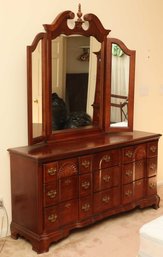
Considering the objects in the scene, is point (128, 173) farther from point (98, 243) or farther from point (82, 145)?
point (98, 243)

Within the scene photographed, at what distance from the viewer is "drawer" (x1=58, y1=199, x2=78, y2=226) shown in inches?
115

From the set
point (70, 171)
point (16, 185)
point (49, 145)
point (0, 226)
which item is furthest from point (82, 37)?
point (0, 226)

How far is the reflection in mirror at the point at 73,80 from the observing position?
10.5 feet

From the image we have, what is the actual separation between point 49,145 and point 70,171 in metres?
0.34

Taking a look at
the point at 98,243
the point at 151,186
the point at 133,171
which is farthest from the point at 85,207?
the point at 151,186

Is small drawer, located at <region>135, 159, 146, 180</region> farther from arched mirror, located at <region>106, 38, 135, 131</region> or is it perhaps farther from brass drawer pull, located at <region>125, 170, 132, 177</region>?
arched mirror, located at <region>106, 38, 135, 131</region>

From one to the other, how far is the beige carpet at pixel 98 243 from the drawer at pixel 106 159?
1.87 ft

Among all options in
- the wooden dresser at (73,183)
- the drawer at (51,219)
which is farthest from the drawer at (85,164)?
the drawer at (51,219)

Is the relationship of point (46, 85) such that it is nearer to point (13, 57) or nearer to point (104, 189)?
point (13, 57)

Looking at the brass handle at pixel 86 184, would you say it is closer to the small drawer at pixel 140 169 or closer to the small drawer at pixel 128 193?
the small drawer at pixel 128 193

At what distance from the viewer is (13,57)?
9.81 ft

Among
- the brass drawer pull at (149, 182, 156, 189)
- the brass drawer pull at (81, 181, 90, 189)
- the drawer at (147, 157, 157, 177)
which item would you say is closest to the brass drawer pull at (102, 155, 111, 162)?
the brass drawer pull at (81, 181, 90, 189)

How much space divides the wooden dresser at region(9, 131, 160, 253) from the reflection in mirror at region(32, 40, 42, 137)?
7.2 inches

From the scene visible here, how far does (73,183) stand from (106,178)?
1.27 feet
